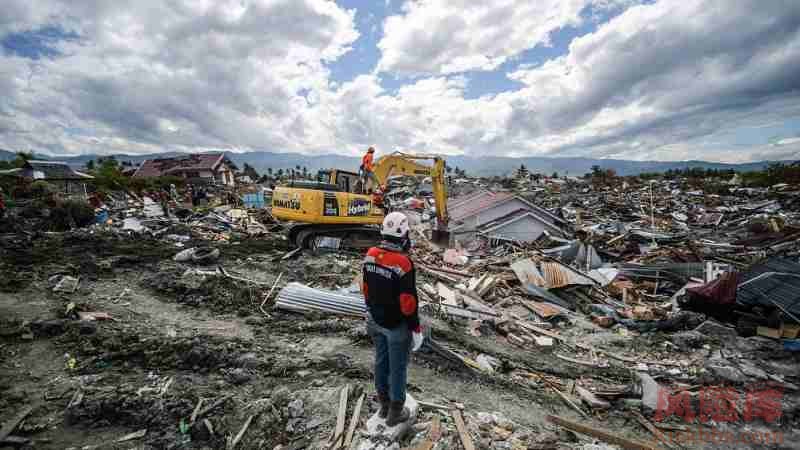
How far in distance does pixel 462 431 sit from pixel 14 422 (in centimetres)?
467

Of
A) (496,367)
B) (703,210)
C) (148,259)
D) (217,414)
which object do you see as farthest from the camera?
(703,210)

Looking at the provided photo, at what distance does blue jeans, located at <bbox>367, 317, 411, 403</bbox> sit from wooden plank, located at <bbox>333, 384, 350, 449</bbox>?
0.53 metres

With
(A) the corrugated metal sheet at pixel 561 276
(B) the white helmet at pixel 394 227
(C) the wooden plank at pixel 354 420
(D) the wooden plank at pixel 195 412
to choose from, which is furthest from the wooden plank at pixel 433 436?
(A) the corrugated metal sheet at pixel 561 276

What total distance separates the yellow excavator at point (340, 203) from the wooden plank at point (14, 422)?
752cm

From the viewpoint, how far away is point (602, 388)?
16.3 feet

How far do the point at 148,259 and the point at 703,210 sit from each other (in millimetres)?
26495

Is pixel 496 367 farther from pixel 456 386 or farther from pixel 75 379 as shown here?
pixel 75 379

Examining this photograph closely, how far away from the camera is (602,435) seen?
141 inches

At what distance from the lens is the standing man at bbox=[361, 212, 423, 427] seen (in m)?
3.08

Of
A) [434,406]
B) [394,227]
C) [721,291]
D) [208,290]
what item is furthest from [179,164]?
[721,291]

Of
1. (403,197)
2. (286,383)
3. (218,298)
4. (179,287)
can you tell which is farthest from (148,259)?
(403,197)

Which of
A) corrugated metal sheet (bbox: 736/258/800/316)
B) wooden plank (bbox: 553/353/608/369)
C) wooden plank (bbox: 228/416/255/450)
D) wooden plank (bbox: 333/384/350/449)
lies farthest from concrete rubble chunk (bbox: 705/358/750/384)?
wooden plank (bbox: 228/416/255/450)

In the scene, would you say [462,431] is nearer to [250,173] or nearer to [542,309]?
[542,309]

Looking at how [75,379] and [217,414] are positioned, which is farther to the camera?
[75,379]
